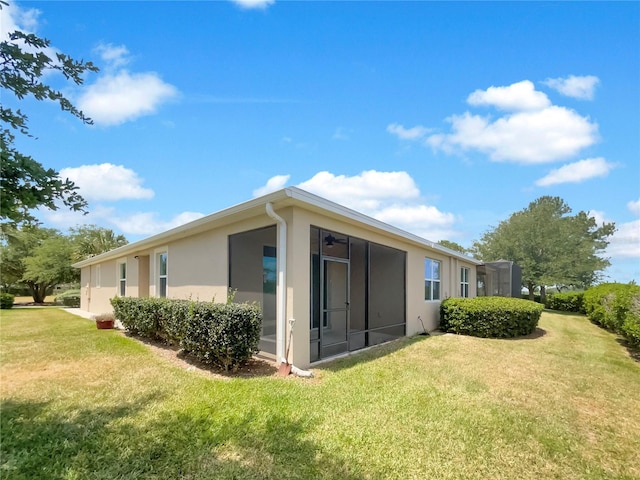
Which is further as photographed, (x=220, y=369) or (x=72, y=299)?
(x=72, y=299)

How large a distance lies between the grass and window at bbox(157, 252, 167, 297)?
411 cm

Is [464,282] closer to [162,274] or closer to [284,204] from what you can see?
[284,204]

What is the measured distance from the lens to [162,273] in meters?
11.4

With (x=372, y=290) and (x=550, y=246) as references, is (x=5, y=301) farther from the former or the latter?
(x=550, y=246)

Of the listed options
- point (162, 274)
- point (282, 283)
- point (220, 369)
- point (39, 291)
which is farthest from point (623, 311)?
point (39, 291)

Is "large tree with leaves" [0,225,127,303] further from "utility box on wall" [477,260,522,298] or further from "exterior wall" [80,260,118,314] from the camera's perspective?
"utility box on wall" [477,260,522,298]

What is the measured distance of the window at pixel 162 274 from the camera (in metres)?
11.2

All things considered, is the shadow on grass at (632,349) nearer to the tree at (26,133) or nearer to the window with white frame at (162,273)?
the tree at (26,133)

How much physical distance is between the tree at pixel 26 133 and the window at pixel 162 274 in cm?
866

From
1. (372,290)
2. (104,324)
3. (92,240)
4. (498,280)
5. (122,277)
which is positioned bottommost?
(104,324)

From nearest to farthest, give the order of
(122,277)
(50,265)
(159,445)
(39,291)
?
(159,445)
(122,277)
(50,265)
(39,291)

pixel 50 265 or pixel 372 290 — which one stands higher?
pixel 50 265

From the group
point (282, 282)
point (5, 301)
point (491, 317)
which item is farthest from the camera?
point (5, 301)

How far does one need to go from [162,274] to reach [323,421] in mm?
9014
